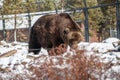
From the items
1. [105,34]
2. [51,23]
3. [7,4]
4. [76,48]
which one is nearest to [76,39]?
[51,23]

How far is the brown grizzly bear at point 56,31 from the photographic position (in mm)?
10312

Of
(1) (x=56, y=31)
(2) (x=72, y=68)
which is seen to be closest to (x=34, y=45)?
(1) (x=56, y=31)

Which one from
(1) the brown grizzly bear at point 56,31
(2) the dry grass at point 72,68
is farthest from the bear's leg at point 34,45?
(2) the dry grass at point 72,68

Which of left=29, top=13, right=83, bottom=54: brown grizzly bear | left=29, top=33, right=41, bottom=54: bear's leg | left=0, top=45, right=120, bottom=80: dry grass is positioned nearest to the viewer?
left=0, top=45, right=120, bottom=80: dry grass

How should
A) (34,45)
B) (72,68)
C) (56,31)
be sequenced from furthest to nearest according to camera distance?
1. (34,45)
2. (56,31)
3. (72,68)

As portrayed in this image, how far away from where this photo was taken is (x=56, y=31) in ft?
34.7

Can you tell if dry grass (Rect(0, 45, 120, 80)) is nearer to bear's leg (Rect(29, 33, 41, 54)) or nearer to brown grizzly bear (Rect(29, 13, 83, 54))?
brown grizzly bear (Rect(29, 13, 83, 54))

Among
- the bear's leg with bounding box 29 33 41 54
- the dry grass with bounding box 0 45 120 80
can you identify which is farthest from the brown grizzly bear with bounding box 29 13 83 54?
the dry grass with bounding box 0 45 120 80

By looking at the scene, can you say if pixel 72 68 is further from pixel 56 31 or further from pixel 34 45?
pixel 34 45

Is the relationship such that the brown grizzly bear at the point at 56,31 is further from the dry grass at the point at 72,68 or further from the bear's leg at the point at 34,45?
the dry grass at the point at 72,68

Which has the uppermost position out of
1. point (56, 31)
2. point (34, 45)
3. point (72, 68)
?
point (72, 68)

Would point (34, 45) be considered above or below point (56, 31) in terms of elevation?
below

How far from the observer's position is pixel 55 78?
4770mm

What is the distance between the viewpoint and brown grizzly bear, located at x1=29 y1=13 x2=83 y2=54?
10.3m
